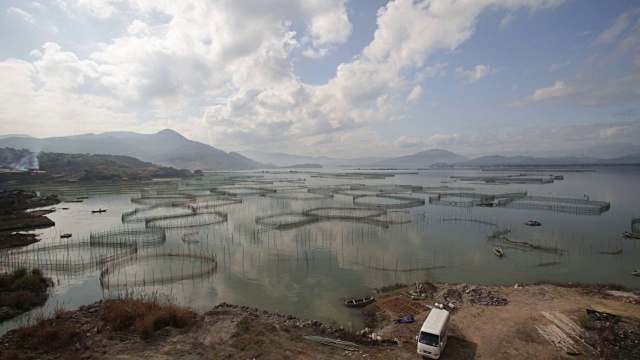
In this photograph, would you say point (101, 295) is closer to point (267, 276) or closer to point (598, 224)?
point (267, 276)

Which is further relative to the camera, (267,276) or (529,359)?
(267,276)

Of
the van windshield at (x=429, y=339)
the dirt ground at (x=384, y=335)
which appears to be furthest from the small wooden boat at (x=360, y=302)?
the van windshield at (x=429, y=339)

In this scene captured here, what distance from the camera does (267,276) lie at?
22078 millimetres

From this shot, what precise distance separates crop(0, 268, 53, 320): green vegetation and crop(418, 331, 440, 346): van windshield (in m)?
20.2

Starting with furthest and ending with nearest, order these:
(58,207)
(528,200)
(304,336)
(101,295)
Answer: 1. (528,200)
2. (58,207)
3. (101,295)
4. (304,336)

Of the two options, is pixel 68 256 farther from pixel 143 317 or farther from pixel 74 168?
pixel 74 168

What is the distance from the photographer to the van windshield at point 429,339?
11.1 m

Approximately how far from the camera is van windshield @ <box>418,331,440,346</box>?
11.1 metres

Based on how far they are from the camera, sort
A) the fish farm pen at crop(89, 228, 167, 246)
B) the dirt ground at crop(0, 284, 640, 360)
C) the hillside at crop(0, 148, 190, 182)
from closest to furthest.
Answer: the dirt ground at crop(0, 284, 640, 360) < the fish farm pen at crop(89, 228, 167, 246) < the hillside at crop(0, 148, 190, 182)

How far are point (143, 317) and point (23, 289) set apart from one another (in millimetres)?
10056

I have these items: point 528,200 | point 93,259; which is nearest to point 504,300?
point 93,259

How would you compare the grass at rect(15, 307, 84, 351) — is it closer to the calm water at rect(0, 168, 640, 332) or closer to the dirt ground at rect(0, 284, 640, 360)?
the dirt ground at rect(0, 284, 640, 360)

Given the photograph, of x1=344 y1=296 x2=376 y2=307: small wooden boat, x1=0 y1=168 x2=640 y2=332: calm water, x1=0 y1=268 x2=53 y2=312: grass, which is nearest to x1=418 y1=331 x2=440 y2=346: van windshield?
x1=0 y1=168 x2=640 y2=332: calm water

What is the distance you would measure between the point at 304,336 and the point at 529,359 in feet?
27.8
